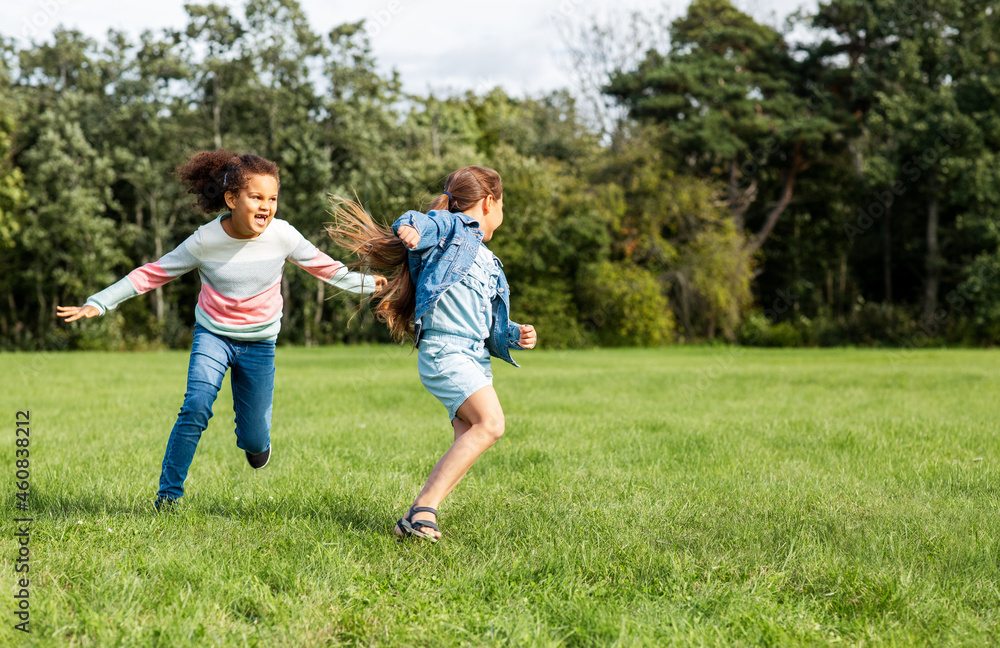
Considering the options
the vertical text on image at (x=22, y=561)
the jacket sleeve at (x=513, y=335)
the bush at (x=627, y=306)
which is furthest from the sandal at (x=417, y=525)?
the bush at (x=627, y=306)

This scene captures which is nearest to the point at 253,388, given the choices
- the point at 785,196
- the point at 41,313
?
the point at 41,313

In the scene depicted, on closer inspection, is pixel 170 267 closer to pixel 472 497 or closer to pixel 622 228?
pixel 472 497

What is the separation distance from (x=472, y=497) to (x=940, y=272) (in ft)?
107

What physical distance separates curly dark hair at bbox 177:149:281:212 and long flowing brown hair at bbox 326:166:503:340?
1.80 feet

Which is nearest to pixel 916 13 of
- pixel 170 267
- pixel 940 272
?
pixel 940 272

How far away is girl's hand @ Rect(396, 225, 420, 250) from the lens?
12.2 ft

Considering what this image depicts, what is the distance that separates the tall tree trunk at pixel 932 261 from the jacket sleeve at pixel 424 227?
32.3 meters

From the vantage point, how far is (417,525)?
3680mm

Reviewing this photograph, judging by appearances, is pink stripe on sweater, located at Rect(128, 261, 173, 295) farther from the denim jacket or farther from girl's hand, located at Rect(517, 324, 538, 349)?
girl's hand, located at Rect(517, 324, 538, 349)

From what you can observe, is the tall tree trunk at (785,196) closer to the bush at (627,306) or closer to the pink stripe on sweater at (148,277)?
the bush at (627,306)

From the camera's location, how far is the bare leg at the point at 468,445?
3.77 metres

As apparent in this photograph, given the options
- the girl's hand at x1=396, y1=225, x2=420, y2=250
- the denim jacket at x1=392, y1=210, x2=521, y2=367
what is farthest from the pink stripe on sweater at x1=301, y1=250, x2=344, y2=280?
the girl's hand at x1=396, y1=225, x2=420, y2=250

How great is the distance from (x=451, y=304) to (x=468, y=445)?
71 cm

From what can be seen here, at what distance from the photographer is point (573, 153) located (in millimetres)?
A: 39031
